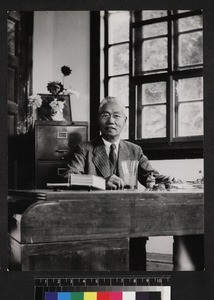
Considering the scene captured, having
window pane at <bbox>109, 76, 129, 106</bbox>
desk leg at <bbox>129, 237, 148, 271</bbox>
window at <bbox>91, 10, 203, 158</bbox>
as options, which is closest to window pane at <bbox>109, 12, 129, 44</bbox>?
window at <bbox>91, 10, 203, 158</bbox>

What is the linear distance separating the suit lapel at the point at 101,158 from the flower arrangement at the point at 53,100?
6.9 inches

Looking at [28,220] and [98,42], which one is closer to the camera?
[28,220]

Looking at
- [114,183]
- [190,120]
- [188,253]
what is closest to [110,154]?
[114,183]

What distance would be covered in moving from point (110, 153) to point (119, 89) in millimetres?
245

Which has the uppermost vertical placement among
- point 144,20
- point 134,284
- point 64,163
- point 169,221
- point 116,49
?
Answer: point 144,20

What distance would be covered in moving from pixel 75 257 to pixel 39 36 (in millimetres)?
831

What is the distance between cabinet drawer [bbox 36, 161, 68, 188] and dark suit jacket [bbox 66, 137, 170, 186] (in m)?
0.03

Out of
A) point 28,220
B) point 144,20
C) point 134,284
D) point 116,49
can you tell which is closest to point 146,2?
point 144,20

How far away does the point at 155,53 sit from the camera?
174cm

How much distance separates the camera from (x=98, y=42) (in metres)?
1.75

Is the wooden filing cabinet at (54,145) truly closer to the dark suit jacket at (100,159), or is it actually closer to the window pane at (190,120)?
the dark suit jacket at (100,159)

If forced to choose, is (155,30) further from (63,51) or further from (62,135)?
(62,135)

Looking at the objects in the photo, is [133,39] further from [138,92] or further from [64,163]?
[64,163]

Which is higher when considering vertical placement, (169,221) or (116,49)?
(116,49)
